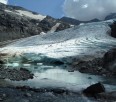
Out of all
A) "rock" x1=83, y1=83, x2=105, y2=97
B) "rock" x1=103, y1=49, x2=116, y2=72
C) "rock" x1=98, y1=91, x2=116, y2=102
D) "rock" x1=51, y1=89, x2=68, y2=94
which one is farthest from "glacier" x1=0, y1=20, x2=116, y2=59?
"rock" x1=98, y1=91, x2=116, y2=102

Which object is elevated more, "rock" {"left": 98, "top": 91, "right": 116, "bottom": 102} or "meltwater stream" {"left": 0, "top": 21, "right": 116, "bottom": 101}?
"meltwater stream" {"left": 0, "top": 21, "right": 116, "bottom": 101}

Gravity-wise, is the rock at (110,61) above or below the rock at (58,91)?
above

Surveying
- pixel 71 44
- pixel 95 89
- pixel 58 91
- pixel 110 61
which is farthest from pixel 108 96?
pixel 71 44

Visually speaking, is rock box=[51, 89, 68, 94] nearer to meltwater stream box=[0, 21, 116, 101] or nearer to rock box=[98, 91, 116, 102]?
meltwater stream box=[0, 21, 116, 101]

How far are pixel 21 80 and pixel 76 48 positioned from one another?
43509mm

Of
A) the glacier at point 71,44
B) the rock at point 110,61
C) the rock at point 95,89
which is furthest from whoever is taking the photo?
the glacier at point 71,44

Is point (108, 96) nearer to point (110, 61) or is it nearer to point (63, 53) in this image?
point (110, 61)

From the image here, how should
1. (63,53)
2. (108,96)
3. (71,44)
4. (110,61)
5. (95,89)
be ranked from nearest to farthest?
(108,96) → (95,89) → (110,61) → (63,53) → (71,44)

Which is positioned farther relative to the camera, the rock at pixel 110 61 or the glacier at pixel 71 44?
the glacier at pixel 71 44

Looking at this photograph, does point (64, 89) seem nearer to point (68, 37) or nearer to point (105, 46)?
A: point (105, 46)

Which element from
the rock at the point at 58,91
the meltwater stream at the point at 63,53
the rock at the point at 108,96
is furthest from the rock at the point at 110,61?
the rock at the point at 108,96

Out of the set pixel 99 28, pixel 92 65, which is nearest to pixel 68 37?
pixel 99 28

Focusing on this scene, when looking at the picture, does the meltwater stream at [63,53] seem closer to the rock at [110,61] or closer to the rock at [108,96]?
the rock at [108,96]

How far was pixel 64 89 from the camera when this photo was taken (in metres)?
23.6
